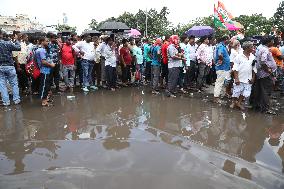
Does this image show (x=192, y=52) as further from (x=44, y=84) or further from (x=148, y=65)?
(x=44, y=84)

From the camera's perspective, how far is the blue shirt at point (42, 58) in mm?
7930

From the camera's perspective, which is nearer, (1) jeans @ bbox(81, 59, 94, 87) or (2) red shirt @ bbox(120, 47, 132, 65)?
(1) jeans @ bbox(81, 59, 94, 87)

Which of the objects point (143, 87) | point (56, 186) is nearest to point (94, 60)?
point (143, 87)

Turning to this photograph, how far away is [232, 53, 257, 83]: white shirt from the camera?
7.76 metres

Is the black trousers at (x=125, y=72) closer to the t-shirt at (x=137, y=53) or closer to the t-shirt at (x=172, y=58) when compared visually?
the t-shirt at (x=137, y=53)

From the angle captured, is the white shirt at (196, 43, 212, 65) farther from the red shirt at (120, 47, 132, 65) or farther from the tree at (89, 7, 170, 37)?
the tree at (89, 7, 170, 37)

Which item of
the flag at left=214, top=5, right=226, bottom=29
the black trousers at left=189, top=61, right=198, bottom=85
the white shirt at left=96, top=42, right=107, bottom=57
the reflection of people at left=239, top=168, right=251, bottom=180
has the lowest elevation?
the reflection of people at left=239, top=168, right=251, bottom=180

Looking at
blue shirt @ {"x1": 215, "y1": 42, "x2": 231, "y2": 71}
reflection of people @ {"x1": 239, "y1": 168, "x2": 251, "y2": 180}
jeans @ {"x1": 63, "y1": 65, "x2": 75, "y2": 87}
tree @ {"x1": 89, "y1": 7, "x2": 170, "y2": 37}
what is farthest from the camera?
tree @ {"x1": 89, "y1": 7, "x2": 170, "y2": 37}

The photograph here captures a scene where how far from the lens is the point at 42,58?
794 cm

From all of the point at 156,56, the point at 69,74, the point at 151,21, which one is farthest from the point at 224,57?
the point at 151,21

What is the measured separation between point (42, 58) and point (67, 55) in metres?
2.27

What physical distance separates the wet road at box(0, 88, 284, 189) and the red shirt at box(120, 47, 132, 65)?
3235mm

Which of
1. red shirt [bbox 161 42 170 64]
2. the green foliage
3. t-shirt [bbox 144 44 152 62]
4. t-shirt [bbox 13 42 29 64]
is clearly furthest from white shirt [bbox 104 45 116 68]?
the green foliage

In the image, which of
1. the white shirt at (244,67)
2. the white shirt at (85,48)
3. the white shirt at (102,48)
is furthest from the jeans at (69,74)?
the white shirt at (244,67)
